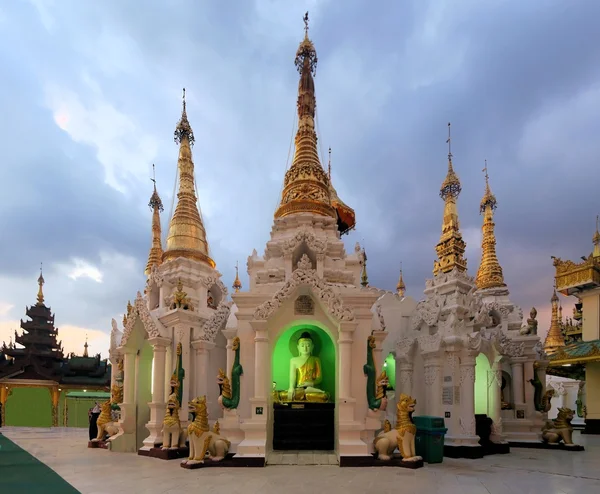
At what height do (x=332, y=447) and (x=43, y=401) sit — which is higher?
(x=332, y=447)

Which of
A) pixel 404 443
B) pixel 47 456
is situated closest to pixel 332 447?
pixel 404 443

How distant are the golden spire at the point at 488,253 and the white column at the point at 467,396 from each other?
8168 millimetres

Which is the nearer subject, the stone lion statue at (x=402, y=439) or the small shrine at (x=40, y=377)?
the stone lion statue at (x=402, y=439)

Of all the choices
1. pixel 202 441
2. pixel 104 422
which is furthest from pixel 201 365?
pixel 104 422

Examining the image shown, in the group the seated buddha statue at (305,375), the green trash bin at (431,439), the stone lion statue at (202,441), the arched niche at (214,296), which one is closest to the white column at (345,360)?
the seated buddha statue at (305,375)

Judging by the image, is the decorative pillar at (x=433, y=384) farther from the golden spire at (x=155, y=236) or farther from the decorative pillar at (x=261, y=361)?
the golden spire at (x=155, y=236)

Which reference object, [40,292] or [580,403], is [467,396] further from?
[40,292]

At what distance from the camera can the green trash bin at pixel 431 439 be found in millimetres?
10250

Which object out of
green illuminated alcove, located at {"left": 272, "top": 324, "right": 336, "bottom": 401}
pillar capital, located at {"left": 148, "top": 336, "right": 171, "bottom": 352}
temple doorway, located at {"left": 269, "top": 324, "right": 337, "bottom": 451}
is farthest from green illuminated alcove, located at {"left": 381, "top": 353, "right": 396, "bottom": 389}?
pillar capital, located at {"left": 148, "top": 336, "right": 171, "bottom": 352}

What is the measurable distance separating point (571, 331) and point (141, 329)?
32.7 m

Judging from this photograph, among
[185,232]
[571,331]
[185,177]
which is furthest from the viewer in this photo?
[571,331]

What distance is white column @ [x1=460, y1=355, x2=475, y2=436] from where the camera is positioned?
40.5ft

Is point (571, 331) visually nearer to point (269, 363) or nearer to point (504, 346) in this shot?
point (504, 346)

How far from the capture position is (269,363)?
10297 millimetres
